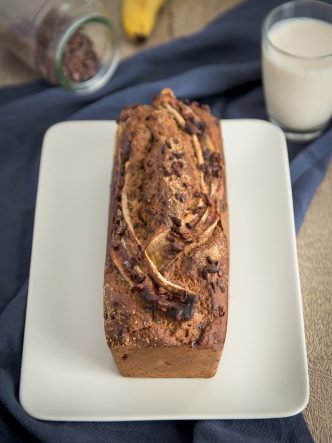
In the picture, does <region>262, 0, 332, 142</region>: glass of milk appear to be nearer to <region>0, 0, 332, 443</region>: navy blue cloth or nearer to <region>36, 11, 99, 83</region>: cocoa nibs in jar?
<region>0, 0, 332, 443</region>: navy blue cloth

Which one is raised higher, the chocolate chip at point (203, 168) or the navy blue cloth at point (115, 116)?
the chocolate chip at point (203, 168)

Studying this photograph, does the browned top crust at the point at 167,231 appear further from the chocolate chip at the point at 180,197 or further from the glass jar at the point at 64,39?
the glass jar at the point at 64,39

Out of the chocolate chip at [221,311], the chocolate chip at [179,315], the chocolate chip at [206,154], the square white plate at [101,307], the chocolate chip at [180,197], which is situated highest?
the chocolate chip at [180,197]

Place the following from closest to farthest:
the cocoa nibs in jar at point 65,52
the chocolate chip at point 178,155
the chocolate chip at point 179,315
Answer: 1. the chocolate chip at point 179,315
2. the chocolate chip at point 178,155
3. the cocoa nibs in jar at point 65,52

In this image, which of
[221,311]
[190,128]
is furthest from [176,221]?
[190,128]

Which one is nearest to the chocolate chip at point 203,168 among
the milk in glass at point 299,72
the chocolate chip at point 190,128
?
the chocolate chip at point 190,128

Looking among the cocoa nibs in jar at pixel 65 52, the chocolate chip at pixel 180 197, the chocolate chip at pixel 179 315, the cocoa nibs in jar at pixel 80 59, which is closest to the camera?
the chocolate chip at pixel 179 315

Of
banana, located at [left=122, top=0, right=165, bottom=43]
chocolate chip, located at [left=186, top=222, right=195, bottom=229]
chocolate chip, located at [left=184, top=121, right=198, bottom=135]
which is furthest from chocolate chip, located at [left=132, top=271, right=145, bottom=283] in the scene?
banana, located at [left=122, top=0, right=165, bottom=43]
